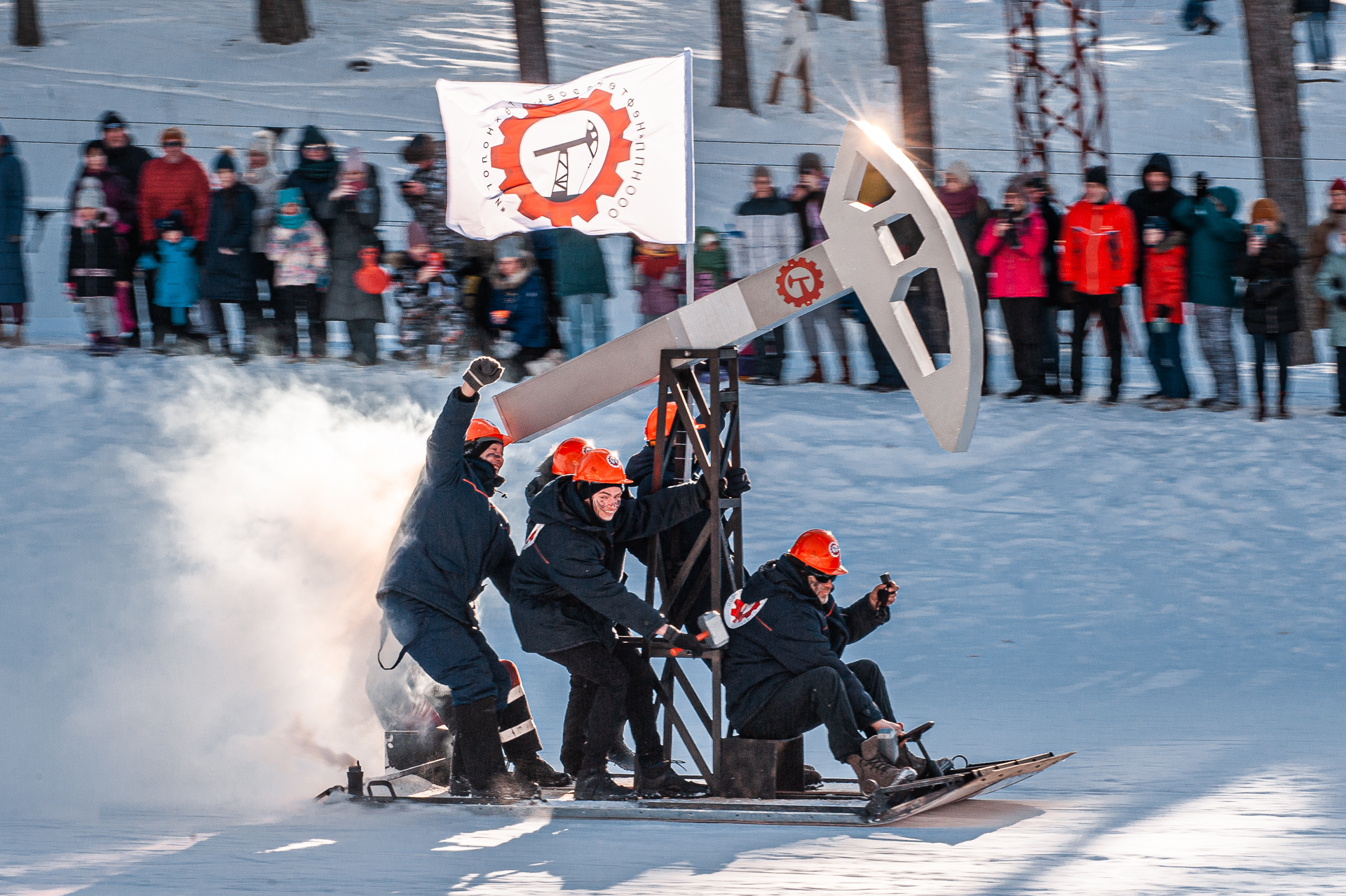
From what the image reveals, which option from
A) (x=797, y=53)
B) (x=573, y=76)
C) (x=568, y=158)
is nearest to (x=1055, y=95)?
(x=797, y=53)

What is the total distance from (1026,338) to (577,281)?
124 inches

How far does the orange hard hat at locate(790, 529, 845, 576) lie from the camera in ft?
20.8

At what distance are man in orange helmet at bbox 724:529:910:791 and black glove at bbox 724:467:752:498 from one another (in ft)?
1.01

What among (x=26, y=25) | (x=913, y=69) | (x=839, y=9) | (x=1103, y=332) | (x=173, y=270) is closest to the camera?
(x=1103, y=332)

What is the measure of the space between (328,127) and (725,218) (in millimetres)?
4995

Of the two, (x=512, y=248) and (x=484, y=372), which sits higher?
(x=512, y=248)

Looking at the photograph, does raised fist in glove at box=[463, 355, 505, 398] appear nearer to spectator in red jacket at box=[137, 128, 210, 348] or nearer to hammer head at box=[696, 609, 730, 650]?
hammer head at box=[696, 609, 730, 650]

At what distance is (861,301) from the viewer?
5.52 meters

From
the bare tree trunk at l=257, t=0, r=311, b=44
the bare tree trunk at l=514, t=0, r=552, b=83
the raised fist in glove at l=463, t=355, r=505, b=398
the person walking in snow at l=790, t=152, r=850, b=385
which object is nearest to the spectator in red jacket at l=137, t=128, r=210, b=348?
the person walking in snow at l=790, t=152, r=850, b=385

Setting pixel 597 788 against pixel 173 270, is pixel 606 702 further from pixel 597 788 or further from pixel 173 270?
pixel 173 270

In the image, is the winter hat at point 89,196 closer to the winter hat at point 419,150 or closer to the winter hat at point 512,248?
the winter hat at point 419,150

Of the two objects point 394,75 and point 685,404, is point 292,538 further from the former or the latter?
point 394,75

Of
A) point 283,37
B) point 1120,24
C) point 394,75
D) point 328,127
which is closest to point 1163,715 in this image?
point 328,127

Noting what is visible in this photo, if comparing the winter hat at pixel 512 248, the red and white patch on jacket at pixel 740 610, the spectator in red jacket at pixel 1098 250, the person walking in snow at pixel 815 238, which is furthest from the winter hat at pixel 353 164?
the red and white patch on jacket at pixel 740 610
